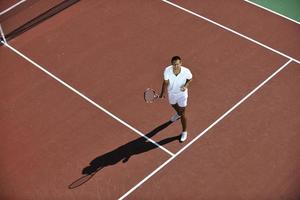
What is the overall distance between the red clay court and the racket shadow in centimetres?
3

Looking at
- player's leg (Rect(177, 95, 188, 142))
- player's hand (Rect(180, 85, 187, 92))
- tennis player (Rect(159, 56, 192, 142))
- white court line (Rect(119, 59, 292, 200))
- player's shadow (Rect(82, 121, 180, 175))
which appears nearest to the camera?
tennis player (Rect(159, 56, 192, 142))

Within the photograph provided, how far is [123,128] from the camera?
14.6 meters

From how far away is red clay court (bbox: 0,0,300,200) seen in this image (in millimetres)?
13336

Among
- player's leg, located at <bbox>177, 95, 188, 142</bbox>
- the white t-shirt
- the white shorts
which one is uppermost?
the white t-shirt

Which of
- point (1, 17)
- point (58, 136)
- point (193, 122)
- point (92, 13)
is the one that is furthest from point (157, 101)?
point (1, 17)

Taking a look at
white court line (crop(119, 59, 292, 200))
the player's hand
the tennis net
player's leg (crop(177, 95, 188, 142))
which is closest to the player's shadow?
player's leg (crop(177, 95, 188, 142))

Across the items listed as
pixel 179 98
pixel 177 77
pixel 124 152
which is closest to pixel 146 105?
pixel 124 152

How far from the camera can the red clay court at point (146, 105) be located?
1334 cm

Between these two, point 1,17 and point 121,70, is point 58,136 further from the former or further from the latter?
point 1,17

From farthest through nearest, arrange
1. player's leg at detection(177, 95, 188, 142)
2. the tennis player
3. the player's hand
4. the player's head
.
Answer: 1. player's leg at detection(177, 95, 188, 142)
2. the player's hand
3. the tennis player
4. the player's head

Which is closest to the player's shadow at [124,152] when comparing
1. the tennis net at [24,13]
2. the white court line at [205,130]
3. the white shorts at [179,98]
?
the white court line at [205,130]

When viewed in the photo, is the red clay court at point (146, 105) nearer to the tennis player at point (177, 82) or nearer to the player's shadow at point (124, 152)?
the player's shadow at point (124, 152)

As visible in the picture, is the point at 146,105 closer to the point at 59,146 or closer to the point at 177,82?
the point at 177,82

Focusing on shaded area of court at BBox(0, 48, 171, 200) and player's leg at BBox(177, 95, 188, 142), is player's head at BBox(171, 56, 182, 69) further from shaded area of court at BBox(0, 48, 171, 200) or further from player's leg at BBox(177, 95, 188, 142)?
shaded area of court at BBox(0, 48, 171, 200)
